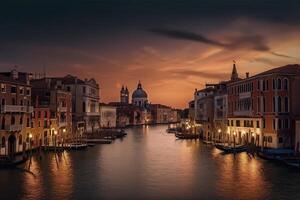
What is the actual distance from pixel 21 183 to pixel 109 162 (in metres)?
11.4

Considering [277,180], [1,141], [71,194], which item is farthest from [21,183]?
[277,180]

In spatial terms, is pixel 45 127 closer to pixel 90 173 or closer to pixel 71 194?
pixel 90 173

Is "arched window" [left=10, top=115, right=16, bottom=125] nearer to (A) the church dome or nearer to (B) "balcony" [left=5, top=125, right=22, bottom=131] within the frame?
(B) "balcony" [left=5, top=125, right=22, bottom=131]

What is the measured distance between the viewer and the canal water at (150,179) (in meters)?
23.1

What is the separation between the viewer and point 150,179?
27.8 m

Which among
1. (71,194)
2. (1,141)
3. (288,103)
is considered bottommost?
(71,194)

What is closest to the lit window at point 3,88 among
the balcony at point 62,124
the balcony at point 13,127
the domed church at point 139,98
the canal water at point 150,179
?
the balcony at point 13,127

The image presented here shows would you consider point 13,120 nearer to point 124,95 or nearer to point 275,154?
point 275,154

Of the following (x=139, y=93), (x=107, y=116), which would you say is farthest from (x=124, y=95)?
(x=107, y=116)

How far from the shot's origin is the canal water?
23.1m

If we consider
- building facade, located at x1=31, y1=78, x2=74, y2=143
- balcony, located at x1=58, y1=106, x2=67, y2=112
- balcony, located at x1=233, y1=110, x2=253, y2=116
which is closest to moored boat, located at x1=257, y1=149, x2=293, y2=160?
balcony, located at x1=233, y1=110, x2=253, y2=116

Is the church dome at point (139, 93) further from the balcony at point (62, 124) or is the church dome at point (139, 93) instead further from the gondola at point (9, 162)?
the gondola at point (9, 162)

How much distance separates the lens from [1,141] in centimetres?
3547

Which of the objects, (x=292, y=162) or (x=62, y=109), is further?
(x=62, y=109)
